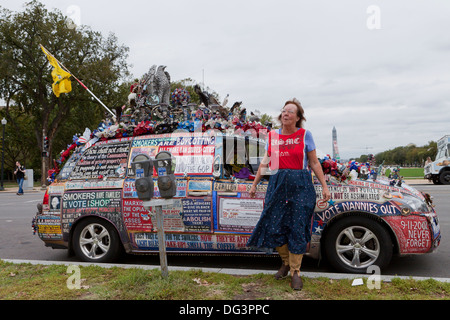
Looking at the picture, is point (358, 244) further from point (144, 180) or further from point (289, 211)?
point (144, 180)

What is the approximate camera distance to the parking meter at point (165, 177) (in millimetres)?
3742

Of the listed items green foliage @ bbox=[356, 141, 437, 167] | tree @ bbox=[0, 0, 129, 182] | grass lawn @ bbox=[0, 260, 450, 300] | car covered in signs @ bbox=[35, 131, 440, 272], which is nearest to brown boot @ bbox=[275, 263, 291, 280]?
grass lawn @ bbox=[0, 260, 450, 300]

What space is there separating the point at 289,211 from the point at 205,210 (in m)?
1.22

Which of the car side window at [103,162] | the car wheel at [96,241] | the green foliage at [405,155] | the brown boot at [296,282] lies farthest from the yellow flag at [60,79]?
the green foliage at [405,155]

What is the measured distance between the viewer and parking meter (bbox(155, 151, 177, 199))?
374 centimetres

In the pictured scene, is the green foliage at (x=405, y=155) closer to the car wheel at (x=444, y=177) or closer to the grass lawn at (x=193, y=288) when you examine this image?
the car wheel at (x=444, y=177)

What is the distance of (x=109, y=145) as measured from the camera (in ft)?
17.7

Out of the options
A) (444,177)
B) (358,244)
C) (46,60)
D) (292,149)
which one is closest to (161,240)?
(292,149)

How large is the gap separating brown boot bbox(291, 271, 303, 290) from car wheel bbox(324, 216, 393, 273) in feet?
2.56

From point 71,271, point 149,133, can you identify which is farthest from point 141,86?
point 71,271

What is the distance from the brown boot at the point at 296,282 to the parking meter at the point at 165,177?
1.40 m

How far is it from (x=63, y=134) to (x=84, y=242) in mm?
39001

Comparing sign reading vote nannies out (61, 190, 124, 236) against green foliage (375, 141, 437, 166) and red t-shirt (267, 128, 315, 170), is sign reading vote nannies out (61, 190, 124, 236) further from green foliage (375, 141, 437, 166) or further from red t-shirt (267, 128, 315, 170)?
green foliage (375, 141, 437, 166)
